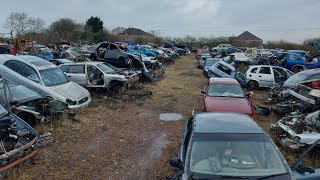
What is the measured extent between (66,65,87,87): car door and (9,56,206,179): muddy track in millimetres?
1064

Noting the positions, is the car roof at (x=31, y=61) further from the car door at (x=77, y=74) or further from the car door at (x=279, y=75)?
the car door at (x=279, y=75)

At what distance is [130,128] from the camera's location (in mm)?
10742

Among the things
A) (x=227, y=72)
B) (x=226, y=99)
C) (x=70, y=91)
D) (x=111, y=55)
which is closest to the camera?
(x=226, y=99)

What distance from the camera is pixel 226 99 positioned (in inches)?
436

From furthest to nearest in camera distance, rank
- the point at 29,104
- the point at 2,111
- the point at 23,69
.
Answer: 1. the point at 23,69
2. the point at 29,104
3. the point at 2,111

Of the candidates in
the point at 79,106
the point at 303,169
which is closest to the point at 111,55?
the point at 79,106

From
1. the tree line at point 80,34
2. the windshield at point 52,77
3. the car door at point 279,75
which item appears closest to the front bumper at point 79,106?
the windshield at point 52,77

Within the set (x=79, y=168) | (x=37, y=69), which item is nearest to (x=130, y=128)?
(x=79, y=168)

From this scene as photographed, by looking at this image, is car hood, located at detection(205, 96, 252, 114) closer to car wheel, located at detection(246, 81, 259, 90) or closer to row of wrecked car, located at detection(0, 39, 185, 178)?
row of wrecked car, located at detection(0, 39, 185, 178)

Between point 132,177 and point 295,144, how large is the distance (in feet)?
12.5

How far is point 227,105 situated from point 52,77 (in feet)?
21.0

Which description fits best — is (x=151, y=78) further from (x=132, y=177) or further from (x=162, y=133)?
(x=132, y=177)

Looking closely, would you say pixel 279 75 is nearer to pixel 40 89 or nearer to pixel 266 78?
pixel 266 78

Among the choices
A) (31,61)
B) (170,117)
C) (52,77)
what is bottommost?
(170,117)
